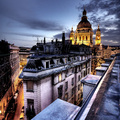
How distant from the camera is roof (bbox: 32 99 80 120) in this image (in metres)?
6.40

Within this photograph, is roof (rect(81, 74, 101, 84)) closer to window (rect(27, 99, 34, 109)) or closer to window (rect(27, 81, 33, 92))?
window (rect(27, 81, 33, 92))

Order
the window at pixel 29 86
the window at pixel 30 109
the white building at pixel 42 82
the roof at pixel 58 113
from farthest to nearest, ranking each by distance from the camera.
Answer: the window at pixel 30 109 → the window at pixel 29 86 → the white building at pixel 42 82 → the roof at pixel 58 113

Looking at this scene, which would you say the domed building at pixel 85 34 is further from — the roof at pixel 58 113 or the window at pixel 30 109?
the roof at pixel 58 113

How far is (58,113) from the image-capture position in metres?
6.88

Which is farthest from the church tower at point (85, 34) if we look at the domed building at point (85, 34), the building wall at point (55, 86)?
the building wall at point (55, 86)

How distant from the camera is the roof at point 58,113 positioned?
6.40 meters

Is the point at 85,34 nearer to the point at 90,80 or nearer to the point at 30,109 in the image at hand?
the point at 90,80

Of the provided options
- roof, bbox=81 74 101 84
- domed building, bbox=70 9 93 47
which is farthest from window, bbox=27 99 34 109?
domed building, bbox=70 9 93 47

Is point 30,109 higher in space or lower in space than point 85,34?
lower

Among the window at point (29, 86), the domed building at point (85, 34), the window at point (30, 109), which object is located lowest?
the window at point (30, 109)

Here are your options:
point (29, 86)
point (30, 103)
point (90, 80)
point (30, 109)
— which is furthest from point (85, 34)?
point (30, 109)

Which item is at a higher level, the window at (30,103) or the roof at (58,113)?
the roof at (58,113)

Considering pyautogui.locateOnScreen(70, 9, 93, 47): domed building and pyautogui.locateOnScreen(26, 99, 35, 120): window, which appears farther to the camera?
pyautogui.locateOnScreen(70, 9, 93, 47): domed building

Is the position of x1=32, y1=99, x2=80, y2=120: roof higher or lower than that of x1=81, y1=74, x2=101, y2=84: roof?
lower
